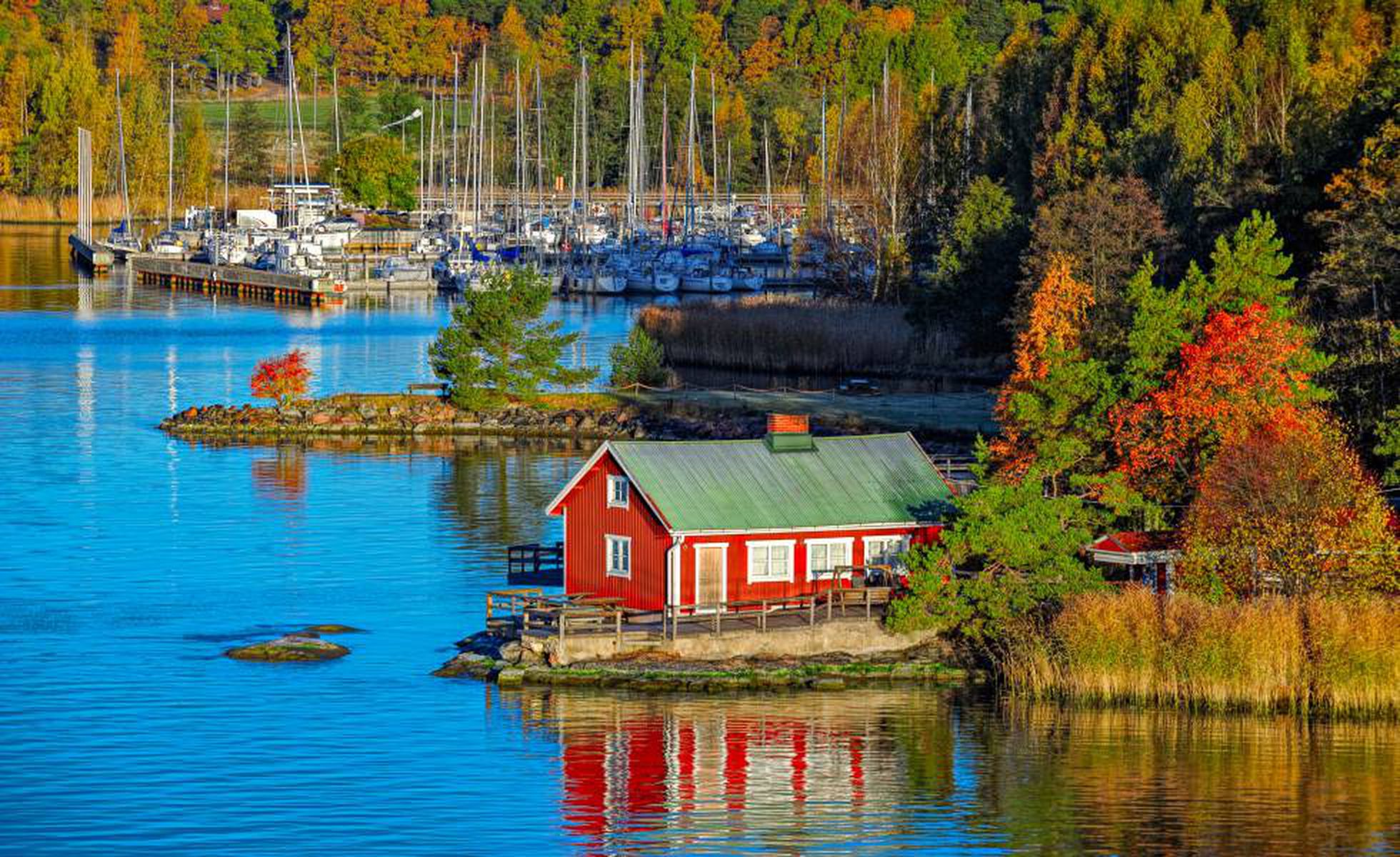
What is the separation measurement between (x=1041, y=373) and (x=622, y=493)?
45.4 feet

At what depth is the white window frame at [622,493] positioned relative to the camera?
5416 cm

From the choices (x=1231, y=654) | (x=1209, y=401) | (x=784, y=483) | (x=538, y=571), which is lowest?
(x=1231, y=654)

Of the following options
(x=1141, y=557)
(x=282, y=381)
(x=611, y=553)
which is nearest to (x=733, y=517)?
(x=611, y=553)

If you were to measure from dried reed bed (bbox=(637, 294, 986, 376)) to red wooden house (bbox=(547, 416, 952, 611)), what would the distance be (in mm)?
51019

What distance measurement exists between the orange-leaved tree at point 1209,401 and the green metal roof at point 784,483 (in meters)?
5.23

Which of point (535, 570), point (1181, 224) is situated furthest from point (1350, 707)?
point (1181, 224)

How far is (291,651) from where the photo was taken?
55.5 meters

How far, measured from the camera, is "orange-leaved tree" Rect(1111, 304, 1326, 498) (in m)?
56.2

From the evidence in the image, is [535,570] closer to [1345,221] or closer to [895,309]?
[1345,221]

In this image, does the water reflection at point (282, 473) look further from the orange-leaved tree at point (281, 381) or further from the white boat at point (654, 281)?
the white boat at point (654, 281)

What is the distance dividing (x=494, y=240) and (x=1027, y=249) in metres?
108

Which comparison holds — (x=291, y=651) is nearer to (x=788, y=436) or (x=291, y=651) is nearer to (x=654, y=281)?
(x=788, y=436)

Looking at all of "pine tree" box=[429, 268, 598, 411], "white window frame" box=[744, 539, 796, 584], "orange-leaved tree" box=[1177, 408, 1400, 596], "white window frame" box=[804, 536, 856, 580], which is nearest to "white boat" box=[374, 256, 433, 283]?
"pine tree" box=[429, 268, 598, 411]

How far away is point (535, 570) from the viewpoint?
194 ft
